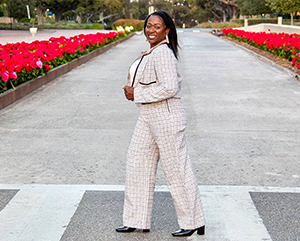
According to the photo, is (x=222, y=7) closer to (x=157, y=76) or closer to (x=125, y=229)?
(x=125, y=229)

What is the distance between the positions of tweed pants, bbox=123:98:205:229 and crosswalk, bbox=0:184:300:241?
393mm

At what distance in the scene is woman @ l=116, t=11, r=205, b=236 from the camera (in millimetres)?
3754

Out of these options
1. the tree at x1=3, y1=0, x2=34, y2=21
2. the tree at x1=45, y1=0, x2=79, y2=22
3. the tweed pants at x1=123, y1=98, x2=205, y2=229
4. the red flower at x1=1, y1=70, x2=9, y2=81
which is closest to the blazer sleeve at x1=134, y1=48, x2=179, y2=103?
the tweed pants at x1=123, y1=98, x2=205, y2=229

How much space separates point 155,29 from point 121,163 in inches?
114

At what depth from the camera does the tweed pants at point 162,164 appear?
12.6ft

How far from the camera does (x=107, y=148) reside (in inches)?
284

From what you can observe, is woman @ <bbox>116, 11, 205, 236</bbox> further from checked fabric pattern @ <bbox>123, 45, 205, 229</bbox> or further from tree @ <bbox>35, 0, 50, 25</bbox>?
tree @ <bbox>35, 0, 50, 25</bbox>

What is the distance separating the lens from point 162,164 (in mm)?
3916

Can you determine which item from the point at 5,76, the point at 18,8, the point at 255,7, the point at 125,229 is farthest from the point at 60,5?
the point at 125,229

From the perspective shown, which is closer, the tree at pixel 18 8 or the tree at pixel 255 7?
the tree at pixel 18 8

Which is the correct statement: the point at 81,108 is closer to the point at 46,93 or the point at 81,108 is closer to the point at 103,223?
the point at 46,93

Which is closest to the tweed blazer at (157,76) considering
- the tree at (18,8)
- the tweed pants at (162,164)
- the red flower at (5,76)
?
the tweed pants at (162,164)

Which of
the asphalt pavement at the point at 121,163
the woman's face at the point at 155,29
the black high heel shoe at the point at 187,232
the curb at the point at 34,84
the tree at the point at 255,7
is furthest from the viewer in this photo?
the tree at the point at 255,7

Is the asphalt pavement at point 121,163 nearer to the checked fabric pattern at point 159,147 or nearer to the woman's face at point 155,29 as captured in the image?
the checked fabric pattern at point 159,147
